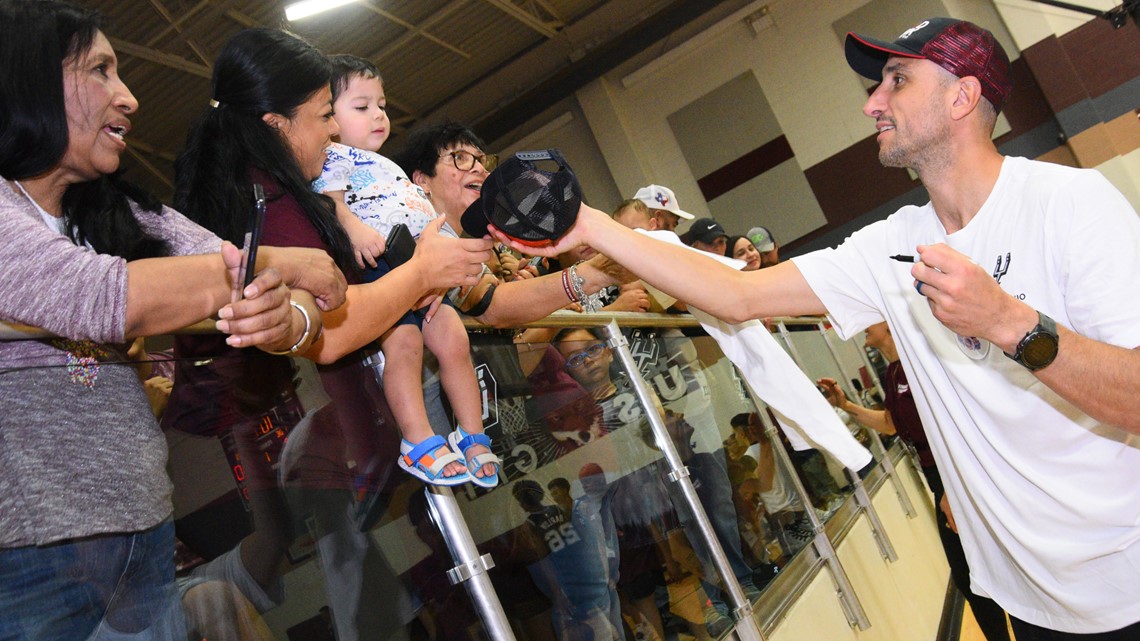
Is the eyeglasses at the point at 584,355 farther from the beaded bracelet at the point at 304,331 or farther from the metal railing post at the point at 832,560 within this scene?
the beaded bracelet at the point at 304,331

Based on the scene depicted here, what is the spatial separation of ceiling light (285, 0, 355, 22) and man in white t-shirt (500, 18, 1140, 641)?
5.90 metres

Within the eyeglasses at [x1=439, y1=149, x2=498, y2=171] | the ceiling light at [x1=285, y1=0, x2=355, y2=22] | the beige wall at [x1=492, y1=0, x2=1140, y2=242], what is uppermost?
the ceiling light at [x1=285, y1=0, x2=355, y2=22]

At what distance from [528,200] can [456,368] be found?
0.41 metres

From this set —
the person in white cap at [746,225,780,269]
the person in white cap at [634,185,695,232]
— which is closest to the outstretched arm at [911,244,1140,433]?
the person in white cap at [634,185,695,232]

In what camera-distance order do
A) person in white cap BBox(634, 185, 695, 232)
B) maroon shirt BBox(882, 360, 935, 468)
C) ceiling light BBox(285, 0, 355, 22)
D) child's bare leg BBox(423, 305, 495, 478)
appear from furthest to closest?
ceiling light BBox(285, 0, 355, 22) → person in white cap BBox(634, 185, 695, 232) → maroon shirt BBox(882, 360, 935, 468) → child's bare leg BBox(423, 305, 495, 478)

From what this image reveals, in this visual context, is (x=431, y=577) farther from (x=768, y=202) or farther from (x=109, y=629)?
(x=768, y=202)

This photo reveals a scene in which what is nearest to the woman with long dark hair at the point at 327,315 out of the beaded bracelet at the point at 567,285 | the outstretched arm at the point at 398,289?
the outstretched arm at the point at 398,289

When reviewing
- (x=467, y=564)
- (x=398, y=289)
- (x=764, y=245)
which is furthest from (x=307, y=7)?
(x=467, y=564)

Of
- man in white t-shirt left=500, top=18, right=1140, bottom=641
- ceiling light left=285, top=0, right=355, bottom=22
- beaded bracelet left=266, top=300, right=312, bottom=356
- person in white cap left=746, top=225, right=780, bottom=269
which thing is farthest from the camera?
ceiling light left=285, top=0, right=355, bottom=22

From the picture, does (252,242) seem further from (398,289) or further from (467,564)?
(467,564)

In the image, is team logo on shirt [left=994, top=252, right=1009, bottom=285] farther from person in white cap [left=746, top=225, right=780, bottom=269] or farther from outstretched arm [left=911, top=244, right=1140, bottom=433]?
person in white cap [left=746, top=225, right=780, bottom=269]

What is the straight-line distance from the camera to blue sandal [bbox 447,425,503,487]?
1706mm

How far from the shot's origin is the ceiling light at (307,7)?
6.96 metres

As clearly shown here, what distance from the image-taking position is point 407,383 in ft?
5.57
